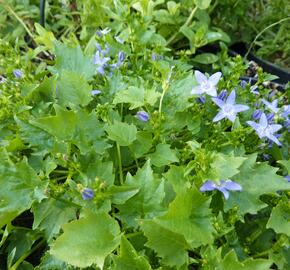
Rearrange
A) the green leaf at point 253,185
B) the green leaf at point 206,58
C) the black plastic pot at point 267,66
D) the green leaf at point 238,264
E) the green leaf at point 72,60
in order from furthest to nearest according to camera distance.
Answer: the black plastic pot at point 267,66 < the green leaf at point 206,58 < the green leaf at point 72,60 < the green leaf at point 253,185 < the green leaf at point 238,264

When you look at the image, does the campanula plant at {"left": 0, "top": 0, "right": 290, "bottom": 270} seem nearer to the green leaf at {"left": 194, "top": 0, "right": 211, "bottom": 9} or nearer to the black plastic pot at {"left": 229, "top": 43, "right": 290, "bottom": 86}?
the green leaf at {"left": 194, "top": 0, "right": 211, "bottom": 9}

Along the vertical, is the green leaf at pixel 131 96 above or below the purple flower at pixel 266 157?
above

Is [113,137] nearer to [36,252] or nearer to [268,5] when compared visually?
[36,252]

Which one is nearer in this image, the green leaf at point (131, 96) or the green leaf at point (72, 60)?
the green leaf at point (131, 96)

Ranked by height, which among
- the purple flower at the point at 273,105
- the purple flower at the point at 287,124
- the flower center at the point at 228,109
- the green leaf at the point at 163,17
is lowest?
the green leaf at the point at 163,17

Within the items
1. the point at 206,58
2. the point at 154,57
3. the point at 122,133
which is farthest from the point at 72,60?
the point at 206,58

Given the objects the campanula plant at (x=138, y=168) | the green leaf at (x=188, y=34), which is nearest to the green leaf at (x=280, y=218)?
the campanula plant at (x=138, y=168)

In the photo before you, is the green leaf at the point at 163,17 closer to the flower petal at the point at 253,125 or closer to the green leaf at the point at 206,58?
the green leaf at the point at 206,58

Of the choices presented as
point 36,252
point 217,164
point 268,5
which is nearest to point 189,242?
point 217,164
